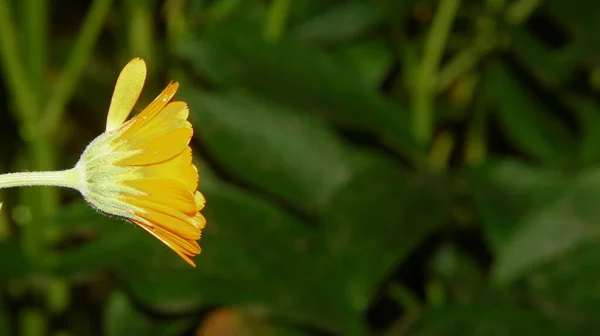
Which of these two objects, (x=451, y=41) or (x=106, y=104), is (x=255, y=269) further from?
(x=451, y=41)

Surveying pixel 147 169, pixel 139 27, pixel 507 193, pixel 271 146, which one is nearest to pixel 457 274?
pixel 507 193

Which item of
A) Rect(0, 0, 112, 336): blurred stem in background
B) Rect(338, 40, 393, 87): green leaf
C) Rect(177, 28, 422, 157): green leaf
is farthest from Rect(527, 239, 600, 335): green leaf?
Rect(0, 0, 112, 336): blurred stem in background

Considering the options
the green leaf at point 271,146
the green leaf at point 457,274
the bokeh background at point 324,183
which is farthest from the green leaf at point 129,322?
the green leaf at point 457,274

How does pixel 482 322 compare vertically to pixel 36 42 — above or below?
below

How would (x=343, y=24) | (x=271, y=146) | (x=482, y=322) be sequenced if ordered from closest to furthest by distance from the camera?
(x=482, y=322) < (x=271, y=146) < (x=343, y=24)

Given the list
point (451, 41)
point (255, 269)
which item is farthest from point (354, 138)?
point (255, 269)

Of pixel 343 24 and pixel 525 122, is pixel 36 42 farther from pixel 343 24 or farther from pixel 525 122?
pixel 525 122
